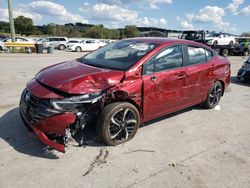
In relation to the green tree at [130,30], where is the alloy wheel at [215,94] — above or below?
below

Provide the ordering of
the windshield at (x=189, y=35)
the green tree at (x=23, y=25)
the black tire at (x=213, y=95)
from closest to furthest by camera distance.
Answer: the black tire at (x=213, y=95), the windshield at (x=189, y=35), the green tree at (x=23, y=25)

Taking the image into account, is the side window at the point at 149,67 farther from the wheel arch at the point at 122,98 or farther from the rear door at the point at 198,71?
the rear door at the point at 198,71

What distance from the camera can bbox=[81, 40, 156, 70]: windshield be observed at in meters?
4.11

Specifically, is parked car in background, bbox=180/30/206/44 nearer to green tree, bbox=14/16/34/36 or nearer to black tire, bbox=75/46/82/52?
black tire, bbox=75/46/82/52

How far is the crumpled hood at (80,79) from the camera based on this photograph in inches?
135

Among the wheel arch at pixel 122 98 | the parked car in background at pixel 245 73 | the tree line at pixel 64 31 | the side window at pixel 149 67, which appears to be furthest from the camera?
the tree line at pixel 64 31

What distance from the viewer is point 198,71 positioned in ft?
16.4

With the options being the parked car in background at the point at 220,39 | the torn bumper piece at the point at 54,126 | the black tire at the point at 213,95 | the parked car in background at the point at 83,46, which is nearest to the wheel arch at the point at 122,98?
the torn bumper piece at the point at 54,126

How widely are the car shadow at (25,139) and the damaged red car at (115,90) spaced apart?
225mm

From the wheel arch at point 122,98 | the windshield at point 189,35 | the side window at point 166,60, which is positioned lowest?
the wheel arch at point 122,98

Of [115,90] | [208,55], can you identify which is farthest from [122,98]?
[208,55]

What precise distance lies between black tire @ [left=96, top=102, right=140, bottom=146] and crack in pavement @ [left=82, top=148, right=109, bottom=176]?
16 centimetres

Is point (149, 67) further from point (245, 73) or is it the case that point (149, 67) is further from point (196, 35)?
point (196, 35)

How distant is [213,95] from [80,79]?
11.5ft
